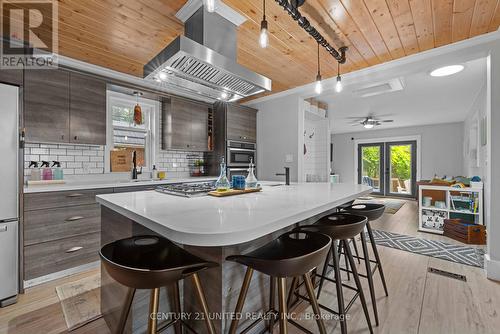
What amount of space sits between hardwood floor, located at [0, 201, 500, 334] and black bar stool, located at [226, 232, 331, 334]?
1.96 feet

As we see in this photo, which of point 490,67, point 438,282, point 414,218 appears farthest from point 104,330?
point 414,218

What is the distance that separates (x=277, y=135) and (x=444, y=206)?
3.03 m

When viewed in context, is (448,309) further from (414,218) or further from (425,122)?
(425,122)

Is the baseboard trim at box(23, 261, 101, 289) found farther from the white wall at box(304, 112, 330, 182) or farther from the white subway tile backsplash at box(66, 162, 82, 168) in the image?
the white wall at box(304, 112, 330, 182)

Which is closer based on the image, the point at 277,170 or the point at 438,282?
the point at 438,282

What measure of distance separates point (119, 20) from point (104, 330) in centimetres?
250

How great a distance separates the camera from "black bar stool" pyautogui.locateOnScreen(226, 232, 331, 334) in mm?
930

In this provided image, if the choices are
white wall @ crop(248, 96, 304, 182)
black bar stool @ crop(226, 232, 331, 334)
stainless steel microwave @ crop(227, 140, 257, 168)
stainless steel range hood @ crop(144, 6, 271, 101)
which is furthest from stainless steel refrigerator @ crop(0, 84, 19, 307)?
white wall @ crop(248, 96, 304, 182)

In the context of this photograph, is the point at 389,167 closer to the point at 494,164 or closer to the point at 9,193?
the point at 494,164

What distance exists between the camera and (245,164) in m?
4.17

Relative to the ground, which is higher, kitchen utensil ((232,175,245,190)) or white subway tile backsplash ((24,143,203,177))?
white subway tile backsplash ((24,143,203,177))

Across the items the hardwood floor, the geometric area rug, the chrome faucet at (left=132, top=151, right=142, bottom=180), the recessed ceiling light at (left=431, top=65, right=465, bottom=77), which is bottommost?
the hardwood floor

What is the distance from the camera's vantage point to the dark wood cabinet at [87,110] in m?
2.65

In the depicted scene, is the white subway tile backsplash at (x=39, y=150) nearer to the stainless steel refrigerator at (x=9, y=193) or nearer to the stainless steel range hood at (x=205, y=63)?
the stainless steel refrigerator at (x=9, y=193)
